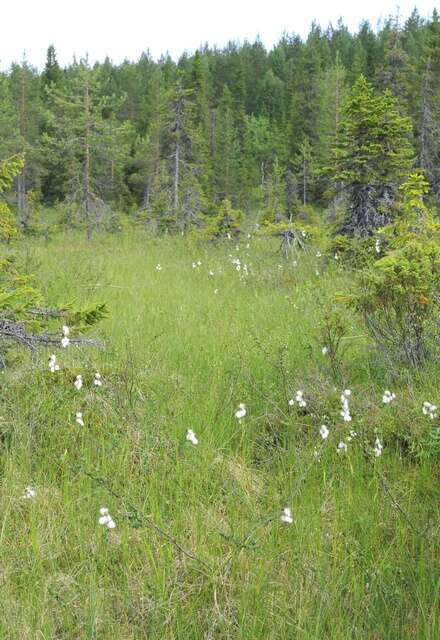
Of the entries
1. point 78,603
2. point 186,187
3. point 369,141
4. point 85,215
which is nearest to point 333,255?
point 369,141

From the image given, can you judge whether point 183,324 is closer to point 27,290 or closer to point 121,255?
point 27,290

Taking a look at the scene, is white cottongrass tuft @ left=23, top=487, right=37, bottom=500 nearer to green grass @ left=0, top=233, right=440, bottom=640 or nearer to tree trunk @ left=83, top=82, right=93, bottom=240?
green grass @ left=0, top=233, right=440, bottom=640

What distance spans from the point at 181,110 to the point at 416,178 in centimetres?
1818

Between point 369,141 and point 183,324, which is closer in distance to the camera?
point 183,324

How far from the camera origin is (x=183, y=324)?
23.5 feet

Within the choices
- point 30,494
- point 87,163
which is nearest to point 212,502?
point 30,494

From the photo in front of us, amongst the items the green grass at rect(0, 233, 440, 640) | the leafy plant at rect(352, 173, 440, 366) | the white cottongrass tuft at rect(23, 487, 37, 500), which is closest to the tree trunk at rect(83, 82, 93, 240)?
the green grass at rect(0, 233, 440, 640)

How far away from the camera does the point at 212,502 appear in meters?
3.24

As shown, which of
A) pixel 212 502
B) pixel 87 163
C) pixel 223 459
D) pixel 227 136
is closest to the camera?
pixel 212 502

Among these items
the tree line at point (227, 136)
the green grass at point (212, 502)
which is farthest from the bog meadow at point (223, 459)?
the tree line at point (227, 136)

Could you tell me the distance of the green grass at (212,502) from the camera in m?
2.37

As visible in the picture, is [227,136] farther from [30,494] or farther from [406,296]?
[30,494]

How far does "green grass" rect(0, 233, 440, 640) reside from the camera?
93.2 inches

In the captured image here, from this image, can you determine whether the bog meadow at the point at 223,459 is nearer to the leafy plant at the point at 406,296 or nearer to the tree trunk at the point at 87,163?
the leafy plant at the point at 406,296
